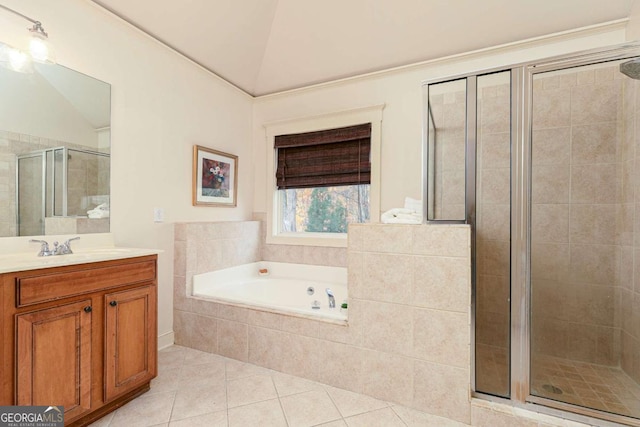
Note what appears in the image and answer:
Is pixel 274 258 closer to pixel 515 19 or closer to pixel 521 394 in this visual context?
pixel 521 394

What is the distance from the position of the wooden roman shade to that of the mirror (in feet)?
5.66

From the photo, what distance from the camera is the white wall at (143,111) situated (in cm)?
197

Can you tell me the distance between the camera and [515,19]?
7.89 feet

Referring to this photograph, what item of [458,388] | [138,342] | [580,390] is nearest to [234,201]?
[138,342]

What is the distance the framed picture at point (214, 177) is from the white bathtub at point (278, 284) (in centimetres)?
72

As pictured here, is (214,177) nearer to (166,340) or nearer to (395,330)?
(166,340)

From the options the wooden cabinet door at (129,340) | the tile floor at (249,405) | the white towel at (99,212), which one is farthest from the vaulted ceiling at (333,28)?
the tile floor at (249,405)

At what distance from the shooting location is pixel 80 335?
1543 millimetres

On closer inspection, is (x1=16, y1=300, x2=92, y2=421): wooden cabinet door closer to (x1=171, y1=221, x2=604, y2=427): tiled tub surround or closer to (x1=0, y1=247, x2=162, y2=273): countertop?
(x1=0, y1=247, x2=162, y2=273): countertop

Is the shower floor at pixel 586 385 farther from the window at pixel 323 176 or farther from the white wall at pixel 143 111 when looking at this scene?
the white wall at pixel 143 111

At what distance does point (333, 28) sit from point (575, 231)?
8.26 ft

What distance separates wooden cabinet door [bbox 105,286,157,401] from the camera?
1.68m

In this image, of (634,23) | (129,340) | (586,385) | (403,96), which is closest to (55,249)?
(129,340)

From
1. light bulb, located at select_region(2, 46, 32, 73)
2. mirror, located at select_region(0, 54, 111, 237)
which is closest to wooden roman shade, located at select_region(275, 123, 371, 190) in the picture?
mirror, located at select_region(0, 54, 111, 237)
